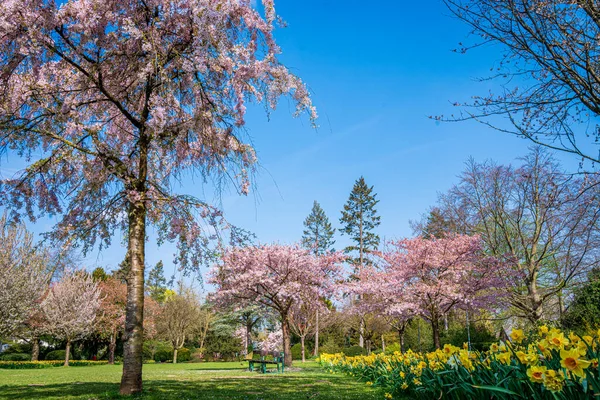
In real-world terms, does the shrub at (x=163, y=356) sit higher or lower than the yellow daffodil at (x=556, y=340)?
lower

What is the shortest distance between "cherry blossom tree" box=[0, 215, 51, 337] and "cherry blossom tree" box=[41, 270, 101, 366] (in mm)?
4117

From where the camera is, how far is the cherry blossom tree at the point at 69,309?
2741 cm

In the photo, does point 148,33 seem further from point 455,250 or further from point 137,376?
point 455,250

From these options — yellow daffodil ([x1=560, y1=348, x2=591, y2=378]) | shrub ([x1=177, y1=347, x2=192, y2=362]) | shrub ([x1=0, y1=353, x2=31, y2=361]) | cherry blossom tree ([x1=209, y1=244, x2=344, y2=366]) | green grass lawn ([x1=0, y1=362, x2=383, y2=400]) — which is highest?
cherry blossom tree ([x1=209, y1=244, x2=344, y2=366])

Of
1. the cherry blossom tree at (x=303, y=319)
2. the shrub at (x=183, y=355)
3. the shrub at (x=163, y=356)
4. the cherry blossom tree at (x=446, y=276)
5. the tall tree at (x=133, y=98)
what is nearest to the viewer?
the tall tree at (x=133, y=98)

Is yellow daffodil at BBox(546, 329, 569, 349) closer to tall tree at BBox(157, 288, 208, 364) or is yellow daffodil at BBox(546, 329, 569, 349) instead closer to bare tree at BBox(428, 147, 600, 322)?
bare tree at BBox(428, 147, 600, 322)

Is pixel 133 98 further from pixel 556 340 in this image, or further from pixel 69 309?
pixel 69 309

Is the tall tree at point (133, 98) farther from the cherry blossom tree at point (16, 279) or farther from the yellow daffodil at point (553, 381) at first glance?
the cherry blossom tree at point (16, 279)

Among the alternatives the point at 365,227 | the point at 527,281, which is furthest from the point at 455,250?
the point at 365,227

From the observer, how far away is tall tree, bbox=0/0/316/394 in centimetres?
688

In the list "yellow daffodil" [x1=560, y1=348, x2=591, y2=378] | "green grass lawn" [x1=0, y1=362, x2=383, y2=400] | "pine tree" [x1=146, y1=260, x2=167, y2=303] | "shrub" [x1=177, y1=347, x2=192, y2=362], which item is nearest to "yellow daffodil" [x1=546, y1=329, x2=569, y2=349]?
"yellow daffodil" [x1=560, y1=348, x2=591, y2=378]

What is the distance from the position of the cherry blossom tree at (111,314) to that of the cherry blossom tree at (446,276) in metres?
24.4

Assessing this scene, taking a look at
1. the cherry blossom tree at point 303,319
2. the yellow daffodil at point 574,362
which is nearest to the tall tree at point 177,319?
the cherry blossom tree at point 303,319

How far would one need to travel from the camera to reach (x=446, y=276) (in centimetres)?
1902
